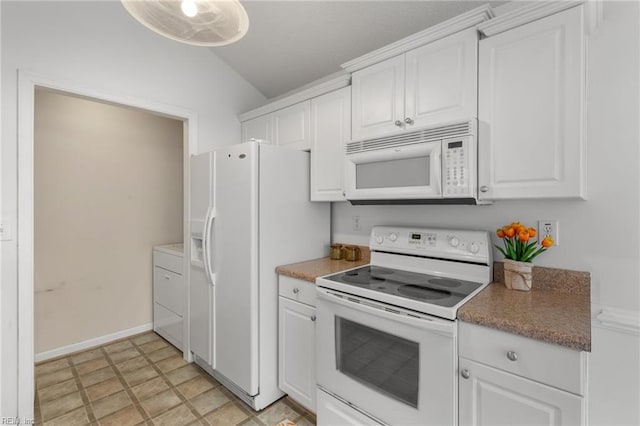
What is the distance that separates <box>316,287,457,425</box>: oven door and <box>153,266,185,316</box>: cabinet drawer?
64.1 inches

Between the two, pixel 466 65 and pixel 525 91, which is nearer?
pixel 525 91

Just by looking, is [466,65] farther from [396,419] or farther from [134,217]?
[134,217]

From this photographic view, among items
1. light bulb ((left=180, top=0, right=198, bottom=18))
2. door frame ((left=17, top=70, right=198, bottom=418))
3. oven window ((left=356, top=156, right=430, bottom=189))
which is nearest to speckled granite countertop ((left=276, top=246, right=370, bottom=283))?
oven window ((left=356, top=156, right=430, bottom=189))

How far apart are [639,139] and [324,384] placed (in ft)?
6.39

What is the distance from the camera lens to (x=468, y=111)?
1.59 m

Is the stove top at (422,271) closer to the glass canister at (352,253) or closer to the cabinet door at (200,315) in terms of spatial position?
the glass canister at (352,253)

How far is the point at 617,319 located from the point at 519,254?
0.48 m

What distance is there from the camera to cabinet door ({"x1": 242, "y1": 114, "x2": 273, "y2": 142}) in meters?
2.74

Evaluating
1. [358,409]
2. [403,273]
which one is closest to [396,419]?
[358,409]

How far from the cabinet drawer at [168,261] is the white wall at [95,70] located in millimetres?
1057

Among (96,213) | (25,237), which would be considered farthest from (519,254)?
(96,213)

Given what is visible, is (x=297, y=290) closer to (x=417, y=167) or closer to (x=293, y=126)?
(x=417, y=167)

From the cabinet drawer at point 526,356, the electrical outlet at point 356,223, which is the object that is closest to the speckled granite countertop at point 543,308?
the cabinet drawer at point 526,356

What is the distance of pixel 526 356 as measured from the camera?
113 cm
